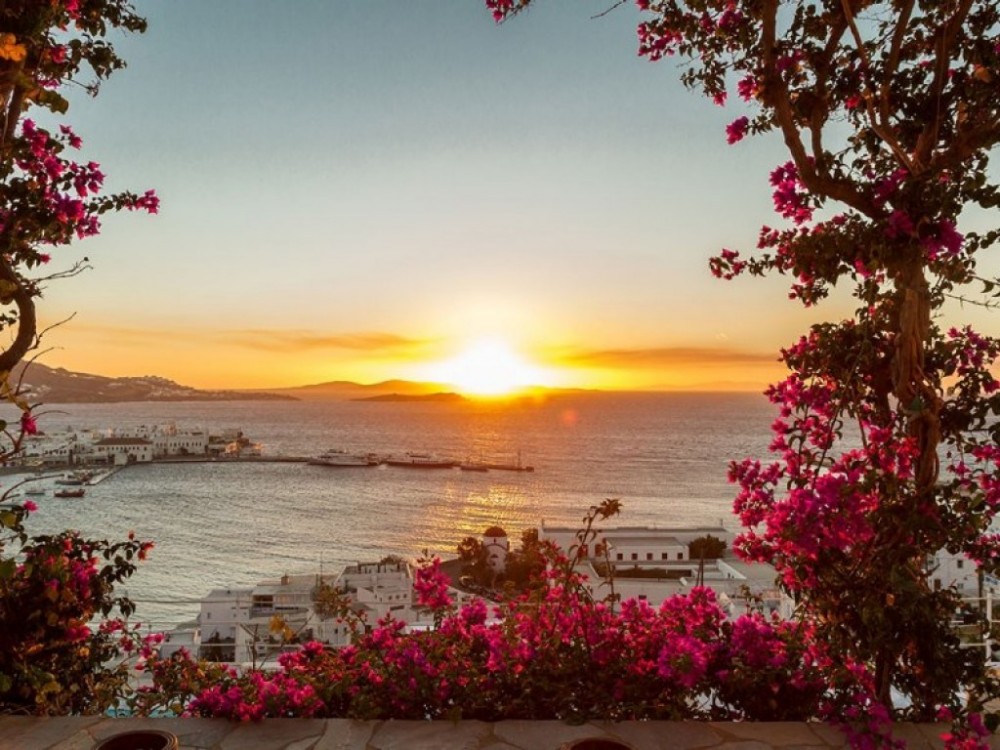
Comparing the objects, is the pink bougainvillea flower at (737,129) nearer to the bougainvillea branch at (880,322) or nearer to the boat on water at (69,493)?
the bougainvillea branch at (880,322)

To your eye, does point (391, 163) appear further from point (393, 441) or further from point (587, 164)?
point (393, 441)

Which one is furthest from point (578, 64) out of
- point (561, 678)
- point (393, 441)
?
point (393, 441)

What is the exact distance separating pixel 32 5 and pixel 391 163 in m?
5.51

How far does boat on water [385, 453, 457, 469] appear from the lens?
62.8 meters

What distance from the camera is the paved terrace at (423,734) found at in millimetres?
2480

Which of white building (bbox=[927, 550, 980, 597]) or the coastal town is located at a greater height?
white building (bbox=[927, 550, 980, 597])

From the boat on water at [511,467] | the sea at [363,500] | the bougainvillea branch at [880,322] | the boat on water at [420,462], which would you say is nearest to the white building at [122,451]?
the sea at [363,500]

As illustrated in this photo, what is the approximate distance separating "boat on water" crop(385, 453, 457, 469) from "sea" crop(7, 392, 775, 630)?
1.92 meters

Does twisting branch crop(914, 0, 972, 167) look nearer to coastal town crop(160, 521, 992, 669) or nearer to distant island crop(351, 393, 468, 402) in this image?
coastal town crop(160, 521, 992, 669)

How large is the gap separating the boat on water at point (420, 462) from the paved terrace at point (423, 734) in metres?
60.1

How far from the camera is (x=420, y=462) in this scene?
64.0 m

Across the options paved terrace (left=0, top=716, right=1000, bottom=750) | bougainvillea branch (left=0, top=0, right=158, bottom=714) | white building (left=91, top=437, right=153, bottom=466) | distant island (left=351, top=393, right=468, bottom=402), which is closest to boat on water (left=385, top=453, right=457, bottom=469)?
white building (left=91, top=437, right=153, bottom=466)

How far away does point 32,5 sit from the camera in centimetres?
228

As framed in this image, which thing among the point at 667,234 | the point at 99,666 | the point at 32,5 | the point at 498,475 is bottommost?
the point at 498,475
